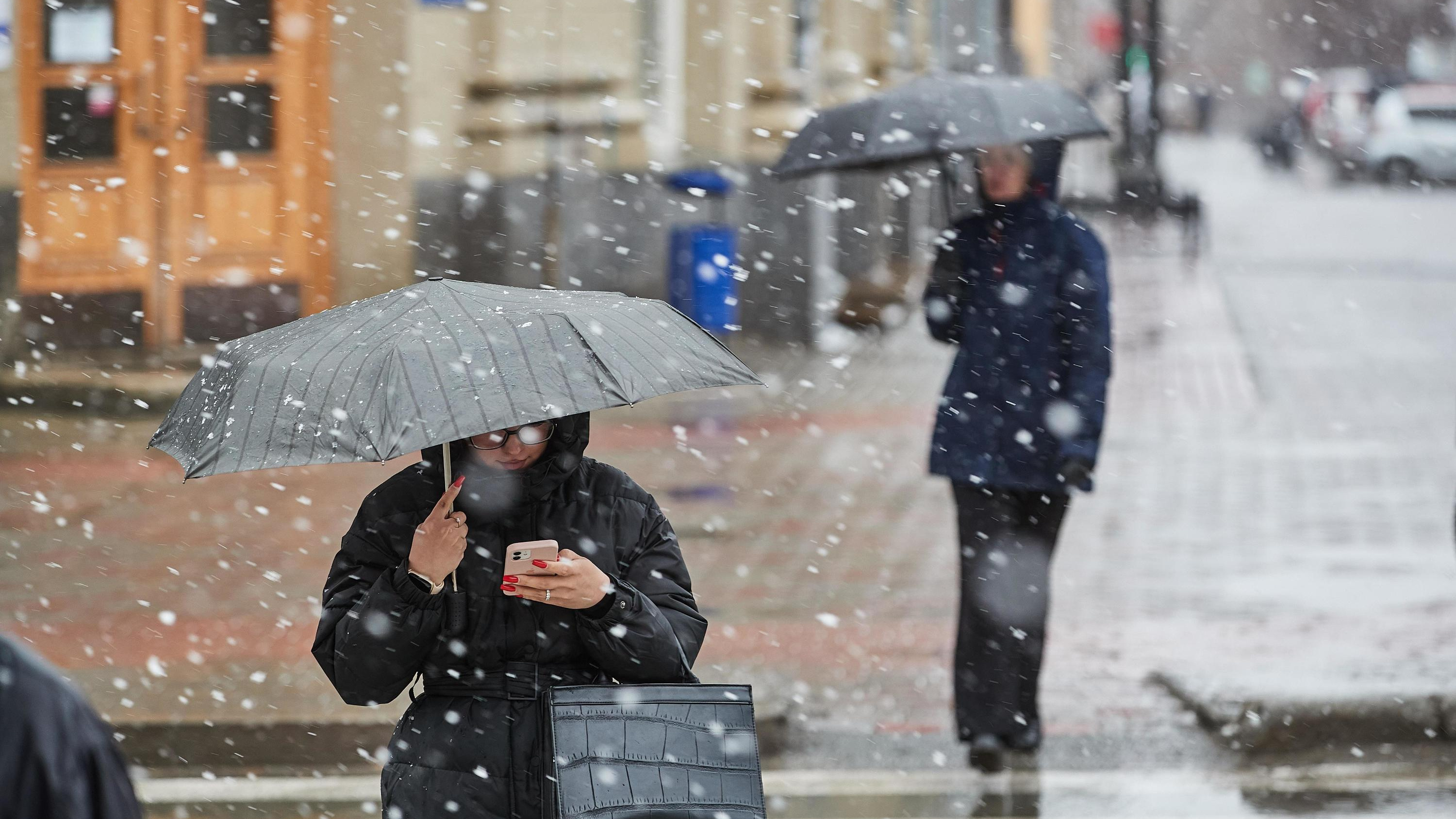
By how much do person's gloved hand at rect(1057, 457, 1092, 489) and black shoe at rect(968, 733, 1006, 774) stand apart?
0.80 m

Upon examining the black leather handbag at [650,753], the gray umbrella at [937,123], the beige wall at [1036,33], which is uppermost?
the beige wall at [1036,33]

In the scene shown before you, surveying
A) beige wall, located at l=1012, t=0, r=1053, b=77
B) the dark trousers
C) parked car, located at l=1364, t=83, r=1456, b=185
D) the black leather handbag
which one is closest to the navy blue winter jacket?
the dark trousers

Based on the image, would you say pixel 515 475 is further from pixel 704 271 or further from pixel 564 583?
pixel 704 271

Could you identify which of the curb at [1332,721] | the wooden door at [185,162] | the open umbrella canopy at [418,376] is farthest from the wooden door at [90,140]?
the open umbrella canopy at [418,376]

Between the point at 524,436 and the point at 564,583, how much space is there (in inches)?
10.8

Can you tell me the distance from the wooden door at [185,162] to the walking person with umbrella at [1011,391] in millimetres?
8694

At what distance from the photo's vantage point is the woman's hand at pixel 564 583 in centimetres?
288

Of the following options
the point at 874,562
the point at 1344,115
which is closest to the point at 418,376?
the point at 874,562

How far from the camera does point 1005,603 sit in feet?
17.3

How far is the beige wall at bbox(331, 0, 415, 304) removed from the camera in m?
13.3

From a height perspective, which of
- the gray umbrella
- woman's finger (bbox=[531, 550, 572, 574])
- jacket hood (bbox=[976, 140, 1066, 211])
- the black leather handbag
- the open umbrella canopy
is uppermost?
the gray umbrella

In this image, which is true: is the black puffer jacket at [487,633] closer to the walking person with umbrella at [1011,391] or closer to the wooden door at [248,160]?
the walking person with umbrella at [1011,391]

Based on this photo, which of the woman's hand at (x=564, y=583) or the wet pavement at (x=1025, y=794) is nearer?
the woman's hand at (x=564, y=583)

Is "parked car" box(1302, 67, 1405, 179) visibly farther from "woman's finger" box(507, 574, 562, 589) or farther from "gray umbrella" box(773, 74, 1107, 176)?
"woman's finger" box(507, 574, 562, 589)
